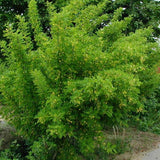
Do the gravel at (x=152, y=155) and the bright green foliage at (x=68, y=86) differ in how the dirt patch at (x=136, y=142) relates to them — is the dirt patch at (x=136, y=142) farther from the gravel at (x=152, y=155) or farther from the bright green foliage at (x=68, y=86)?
the bright green foliage at (x=68, y=86)

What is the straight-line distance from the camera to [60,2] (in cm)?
876

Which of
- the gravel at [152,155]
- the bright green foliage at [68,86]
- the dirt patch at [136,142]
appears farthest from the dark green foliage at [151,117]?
the bright green foliage at [68,86]

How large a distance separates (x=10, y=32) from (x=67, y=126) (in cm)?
149

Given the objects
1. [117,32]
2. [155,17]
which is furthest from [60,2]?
[117,32]

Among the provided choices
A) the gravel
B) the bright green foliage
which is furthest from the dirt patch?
the bright green foliage

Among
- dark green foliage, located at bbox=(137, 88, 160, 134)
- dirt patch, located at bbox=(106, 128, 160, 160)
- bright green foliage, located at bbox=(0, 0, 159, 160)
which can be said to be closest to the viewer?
bright green foliage, located at bbox=(0, 0, 159, 160)

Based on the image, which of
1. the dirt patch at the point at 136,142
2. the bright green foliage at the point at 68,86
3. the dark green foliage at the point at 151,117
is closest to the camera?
the bright green foliage at the point at 68,86

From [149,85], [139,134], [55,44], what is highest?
[55,44]

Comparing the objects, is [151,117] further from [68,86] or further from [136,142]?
[68,86]

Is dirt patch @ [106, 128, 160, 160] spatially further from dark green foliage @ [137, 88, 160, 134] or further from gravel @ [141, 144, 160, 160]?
dark green foliage @ [137, 88, 160, 134]

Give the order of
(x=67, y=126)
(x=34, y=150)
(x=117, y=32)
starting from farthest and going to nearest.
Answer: (x=117, y=32), (x=34, y=150), (x=67, y=126)

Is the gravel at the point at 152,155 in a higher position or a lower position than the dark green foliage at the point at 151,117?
higher

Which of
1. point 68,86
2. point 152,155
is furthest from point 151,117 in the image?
point 68,86

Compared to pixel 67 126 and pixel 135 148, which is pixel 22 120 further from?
pixel 135 148
